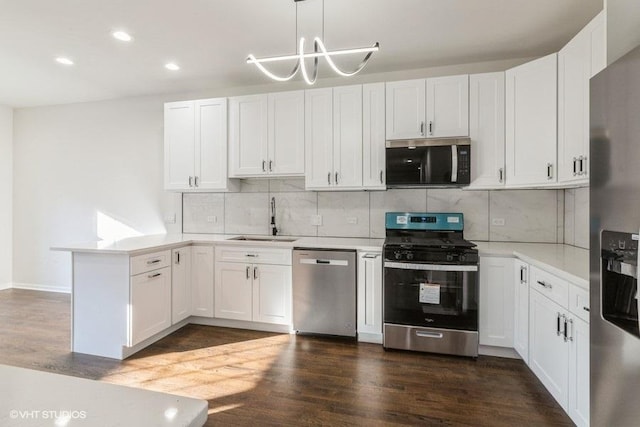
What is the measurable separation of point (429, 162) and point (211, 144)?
234 cm

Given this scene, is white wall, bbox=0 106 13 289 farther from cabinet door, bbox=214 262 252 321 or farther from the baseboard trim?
cabinet door, bbox=214 262 252 321

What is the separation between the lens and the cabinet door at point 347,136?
3209mm

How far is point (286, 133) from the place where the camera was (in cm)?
342

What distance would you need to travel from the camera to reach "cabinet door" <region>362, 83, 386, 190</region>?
3.15 m

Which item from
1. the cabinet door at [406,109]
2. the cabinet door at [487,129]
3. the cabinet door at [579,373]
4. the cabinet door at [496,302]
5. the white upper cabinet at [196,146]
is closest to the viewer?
the cabinet door at [579,373]

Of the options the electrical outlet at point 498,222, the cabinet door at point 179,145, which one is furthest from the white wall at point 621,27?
the cabinet door at point 179,145

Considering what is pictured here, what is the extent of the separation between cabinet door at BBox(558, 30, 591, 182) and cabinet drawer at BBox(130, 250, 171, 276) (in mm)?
3403

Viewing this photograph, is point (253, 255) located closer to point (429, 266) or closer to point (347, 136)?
point (347, 136)

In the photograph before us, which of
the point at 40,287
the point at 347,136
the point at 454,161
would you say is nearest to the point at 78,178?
the point at 40,287

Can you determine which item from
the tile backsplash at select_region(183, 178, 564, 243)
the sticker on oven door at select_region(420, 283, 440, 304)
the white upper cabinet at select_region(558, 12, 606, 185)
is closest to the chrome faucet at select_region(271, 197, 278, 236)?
the tile backsplash at select_region(183, 178, 564, 243)

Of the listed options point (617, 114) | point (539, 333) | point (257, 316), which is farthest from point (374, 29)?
point (257, 316)

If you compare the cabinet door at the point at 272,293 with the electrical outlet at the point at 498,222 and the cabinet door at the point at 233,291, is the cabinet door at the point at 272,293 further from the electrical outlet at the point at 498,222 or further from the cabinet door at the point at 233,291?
the electrical outlet at the point at 498,222

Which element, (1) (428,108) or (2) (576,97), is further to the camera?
(1) (428,108)

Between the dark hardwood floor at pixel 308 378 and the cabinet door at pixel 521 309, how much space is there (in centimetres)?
18
